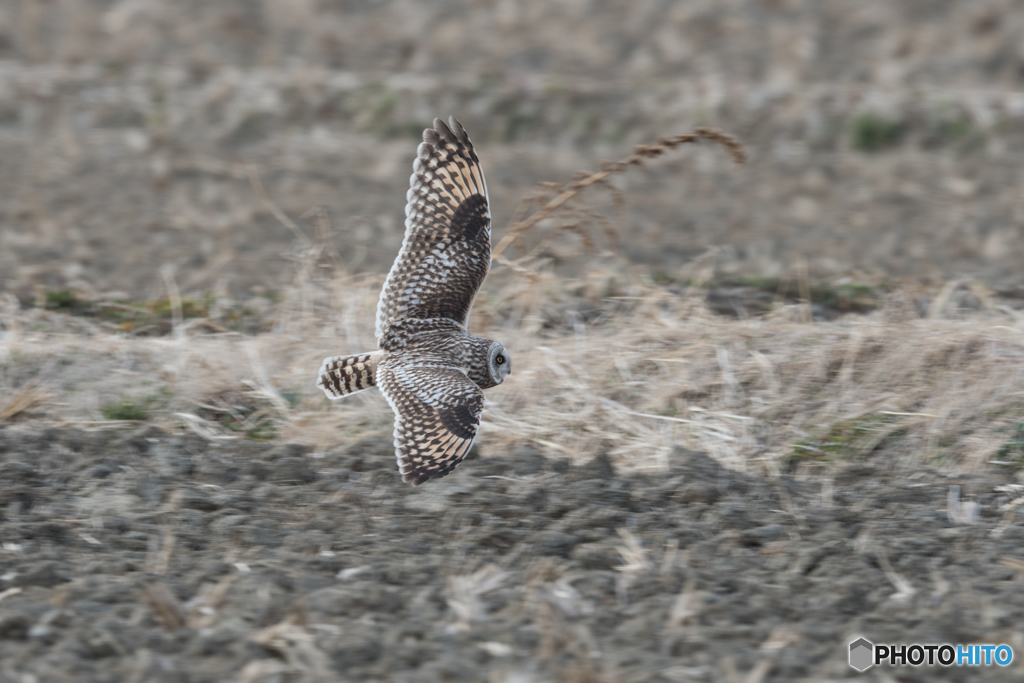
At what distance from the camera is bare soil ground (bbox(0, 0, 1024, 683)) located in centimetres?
341

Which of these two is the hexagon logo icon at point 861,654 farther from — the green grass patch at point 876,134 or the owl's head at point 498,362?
the green grass patch at point 876,134

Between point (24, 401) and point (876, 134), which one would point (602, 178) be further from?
point (876, 134)

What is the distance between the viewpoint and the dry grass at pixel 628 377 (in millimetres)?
4688

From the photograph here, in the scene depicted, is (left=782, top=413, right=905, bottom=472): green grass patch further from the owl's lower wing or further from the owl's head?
the owl's lower wing

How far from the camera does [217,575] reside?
12.0ft

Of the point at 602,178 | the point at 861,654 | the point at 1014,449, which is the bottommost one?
the point at 861,654

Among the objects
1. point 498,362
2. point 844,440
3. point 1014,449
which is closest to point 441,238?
point 498,362

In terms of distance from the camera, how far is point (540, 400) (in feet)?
16.7

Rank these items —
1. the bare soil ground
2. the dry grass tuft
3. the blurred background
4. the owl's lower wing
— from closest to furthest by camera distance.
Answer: the bare soil ground → the owl's lower wing → the dry grass tuft → the blurred background

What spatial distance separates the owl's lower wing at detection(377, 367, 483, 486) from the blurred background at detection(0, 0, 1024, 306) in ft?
8.92

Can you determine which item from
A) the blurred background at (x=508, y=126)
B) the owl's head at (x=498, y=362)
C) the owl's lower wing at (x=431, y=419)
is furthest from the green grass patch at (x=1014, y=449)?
the blurred background at (x=508, y=126)

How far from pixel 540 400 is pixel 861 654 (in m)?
2.16

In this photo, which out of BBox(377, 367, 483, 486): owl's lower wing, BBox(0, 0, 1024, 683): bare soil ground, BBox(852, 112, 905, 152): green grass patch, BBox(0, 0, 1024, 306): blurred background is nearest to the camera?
BBox(0, 0, 1024, 683): bare soil ground

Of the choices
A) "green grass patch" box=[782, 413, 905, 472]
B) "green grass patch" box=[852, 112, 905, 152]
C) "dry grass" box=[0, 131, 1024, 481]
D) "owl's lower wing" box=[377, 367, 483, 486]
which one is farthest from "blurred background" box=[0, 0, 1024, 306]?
"owl's lower wing" box=[377, 367, 483, 486]
